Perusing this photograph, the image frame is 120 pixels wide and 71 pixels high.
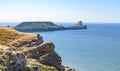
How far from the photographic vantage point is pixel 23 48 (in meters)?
51.9

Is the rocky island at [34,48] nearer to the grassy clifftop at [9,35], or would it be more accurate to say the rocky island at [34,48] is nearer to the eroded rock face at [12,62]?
the grassy clifftop at [9,35]

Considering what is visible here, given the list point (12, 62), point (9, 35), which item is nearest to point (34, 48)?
point (9, 35)

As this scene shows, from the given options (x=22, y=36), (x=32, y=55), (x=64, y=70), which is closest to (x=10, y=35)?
(x=22, y=36)

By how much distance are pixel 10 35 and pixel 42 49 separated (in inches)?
270

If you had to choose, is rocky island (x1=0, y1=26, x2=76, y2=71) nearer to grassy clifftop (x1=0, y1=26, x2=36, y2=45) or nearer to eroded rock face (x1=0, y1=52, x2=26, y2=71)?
grassy clifftop (x1=0, y1=26, x2=36, y2=45)

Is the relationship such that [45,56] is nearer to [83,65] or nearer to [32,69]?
[32,69]

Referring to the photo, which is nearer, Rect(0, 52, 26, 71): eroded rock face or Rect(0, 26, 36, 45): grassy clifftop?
Rect(0, 52, 26, 71): eroded rock face

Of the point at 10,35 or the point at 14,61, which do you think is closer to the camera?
the point at 14,61

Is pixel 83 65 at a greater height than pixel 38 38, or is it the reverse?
pixel 38 38

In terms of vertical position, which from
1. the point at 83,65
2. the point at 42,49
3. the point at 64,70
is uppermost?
the point at 42,49

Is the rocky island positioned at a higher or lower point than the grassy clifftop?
lower

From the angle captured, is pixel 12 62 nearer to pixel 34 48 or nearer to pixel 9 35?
pixel 34 48

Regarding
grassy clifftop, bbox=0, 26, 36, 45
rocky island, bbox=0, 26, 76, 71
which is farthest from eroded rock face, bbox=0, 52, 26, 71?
grassy clifftop, bbox=0, 26, 36, 45

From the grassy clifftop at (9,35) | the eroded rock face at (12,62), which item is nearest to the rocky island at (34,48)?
the grassy clifftop at (9,35)
